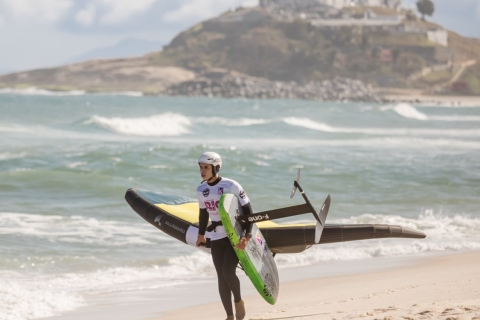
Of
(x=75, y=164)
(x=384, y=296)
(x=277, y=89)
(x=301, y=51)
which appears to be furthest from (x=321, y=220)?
(x=301, y=51)

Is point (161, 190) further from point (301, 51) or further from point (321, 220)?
point (301, 51)

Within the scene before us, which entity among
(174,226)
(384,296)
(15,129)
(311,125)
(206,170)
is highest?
(206,170)

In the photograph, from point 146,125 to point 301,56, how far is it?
433 feet

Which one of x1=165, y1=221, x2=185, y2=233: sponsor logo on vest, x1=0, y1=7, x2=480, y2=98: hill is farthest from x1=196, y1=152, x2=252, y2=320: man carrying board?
x1=0, y1=7, x2=480, y2=98: hill

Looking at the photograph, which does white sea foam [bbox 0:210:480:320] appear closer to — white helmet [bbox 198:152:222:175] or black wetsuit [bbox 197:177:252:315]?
black wetsuit [bbox 197:177:252:315]

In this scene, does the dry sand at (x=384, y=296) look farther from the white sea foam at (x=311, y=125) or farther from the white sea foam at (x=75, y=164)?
the white sea foam at (x=311, y=125)

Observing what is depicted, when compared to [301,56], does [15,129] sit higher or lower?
lower

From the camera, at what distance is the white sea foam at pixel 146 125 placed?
36.2 meters

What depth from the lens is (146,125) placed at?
3912 centimetres

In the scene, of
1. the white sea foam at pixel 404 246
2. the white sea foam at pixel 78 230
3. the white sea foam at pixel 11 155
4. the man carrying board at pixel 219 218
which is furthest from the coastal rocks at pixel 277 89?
the man carrying board at pixel 219 218

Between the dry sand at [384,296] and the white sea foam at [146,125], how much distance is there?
91.4ft

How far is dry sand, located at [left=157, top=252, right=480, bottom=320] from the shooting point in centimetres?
567

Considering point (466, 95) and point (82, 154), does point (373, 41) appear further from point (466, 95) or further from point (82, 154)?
point (82, 154)

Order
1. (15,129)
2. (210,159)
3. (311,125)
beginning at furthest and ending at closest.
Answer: (311,125)
(15,129)
(210,159)
